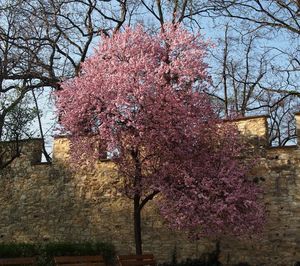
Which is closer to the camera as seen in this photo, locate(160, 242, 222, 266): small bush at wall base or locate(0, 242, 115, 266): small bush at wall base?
locate(160, 242, 222, 266): small bush at wall base

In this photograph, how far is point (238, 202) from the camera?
37.5 ft

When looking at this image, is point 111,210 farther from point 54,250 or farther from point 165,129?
point 165,129

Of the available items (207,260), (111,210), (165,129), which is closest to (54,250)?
(111,210)

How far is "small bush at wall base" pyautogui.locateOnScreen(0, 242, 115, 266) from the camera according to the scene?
47.0 ft

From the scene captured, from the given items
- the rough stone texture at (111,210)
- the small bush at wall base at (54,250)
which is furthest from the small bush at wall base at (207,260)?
the small bush at wall base at (54,250)

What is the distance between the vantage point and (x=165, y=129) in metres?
11.2

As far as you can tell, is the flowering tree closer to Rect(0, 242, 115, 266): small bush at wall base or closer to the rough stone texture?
the rough stone texture

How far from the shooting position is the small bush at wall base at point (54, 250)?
14312 mm

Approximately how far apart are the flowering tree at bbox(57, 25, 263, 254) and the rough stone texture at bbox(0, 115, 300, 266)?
1397 millimetres

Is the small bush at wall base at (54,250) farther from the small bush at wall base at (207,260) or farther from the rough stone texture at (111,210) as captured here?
the small bush at wall base at (207,260)

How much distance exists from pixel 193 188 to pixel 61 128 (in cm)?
341

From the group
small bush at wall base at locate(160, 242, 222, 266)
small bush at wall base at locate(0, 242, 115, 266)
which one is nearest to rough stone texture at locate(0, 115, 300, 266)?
small bush at wall base at locate(160, 242, 222, 266)

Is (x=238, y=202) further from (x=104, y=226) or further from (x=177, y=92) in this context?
Result: (x=104, y=226)

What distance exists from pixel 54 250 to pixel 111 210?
1884 mm
